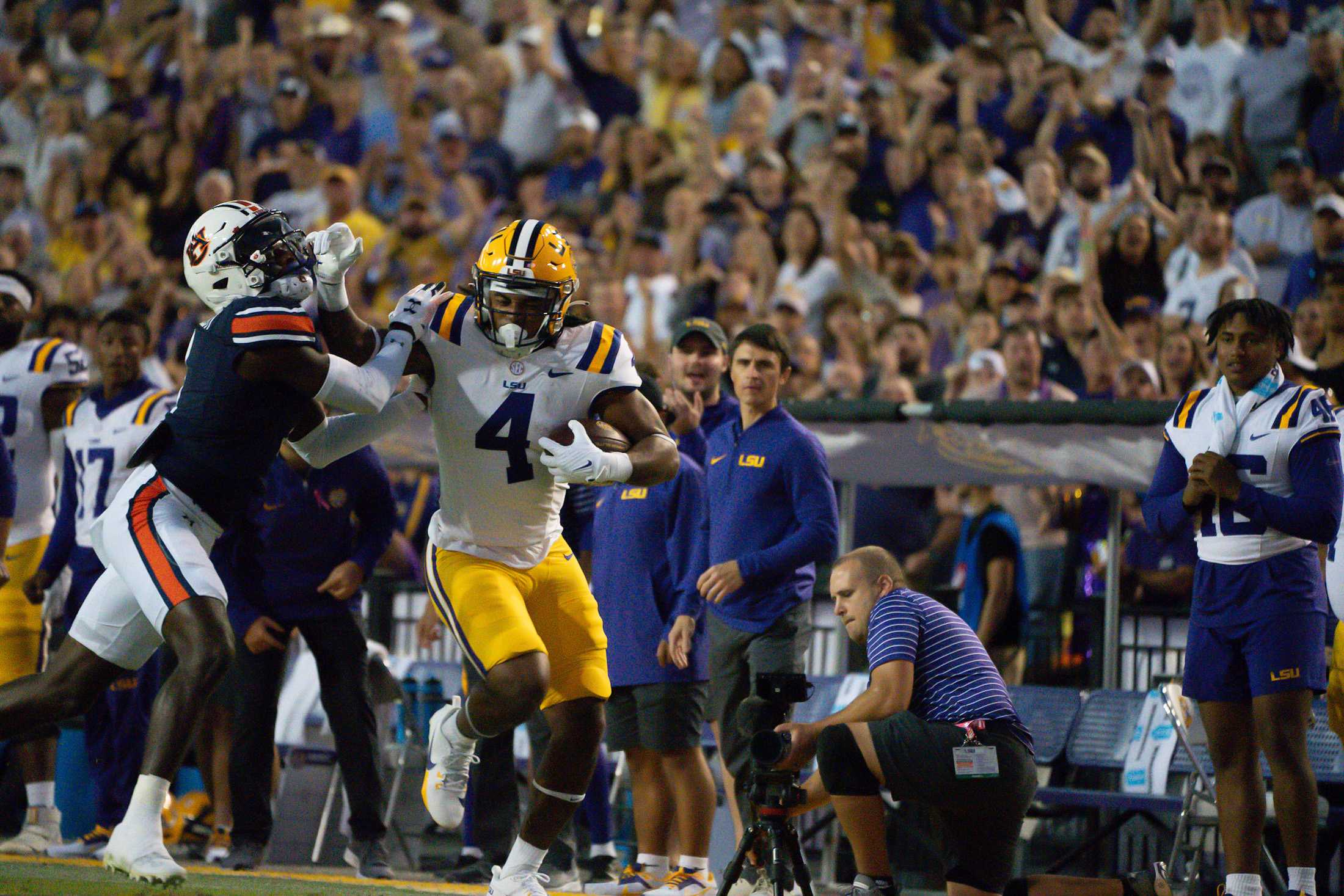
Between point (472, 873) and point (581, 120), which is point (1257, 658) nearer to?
point (472, 873)

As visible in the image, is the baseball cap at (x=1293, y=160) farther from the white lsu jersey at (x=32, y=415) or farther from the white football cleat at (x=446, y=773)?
the white lsu jersey at (x=32, y=415)

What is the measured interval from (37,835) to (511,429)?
11.6 ft

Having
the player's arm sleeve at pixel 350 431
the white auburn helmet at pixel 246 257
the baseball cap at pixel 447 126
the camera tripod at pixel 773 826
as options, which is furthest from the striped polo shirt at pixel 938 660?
the baseball cap at pixel 447 126

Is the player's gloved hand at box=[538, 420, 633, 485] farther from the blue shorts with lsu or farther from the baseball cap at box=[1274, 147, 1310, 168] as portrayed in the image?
the baseball cap at box=[1274, 147, 1310, 168]

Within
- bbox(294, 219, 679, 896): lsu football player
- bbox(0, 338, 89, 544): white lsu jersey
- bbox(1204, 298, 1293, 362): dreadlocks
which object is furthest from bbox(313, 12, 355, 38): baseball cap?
bbox(1204, 298, 1293, 362): dreadlocks

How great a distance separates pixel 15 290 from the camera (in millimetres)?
7820

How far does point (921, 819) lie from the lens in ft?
25.3

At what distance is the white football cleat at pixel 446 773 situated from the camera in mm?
5602

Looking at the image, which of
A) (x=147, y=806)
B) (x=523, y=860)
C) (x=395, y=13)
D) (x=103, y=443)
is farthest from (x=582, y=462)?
(x=395, y=13)

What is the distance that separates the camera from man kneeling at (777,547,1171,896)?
5.43 metres

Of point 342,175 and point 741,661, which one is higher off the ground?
point 342,175

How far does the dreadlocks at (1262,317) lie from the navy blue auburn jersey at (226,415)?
3.09 metres

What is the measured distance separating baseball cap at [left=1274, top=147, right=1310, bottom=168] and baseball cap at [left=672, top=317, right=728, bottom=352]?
460 centimetres

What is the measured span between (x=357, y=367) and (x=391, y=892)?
5.86ft
